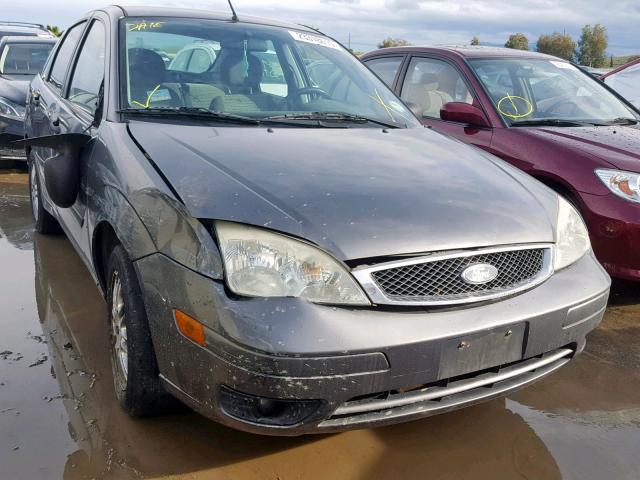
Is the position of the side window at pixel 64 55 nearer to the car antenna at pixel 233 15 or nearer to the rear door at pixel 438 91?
the car antenna at pixel 233 15

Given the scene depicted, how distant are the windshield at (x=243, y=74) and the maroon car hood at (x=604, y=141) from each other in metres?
1.15

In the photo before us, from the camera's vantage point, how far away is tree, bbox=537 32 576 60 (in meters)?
43.0

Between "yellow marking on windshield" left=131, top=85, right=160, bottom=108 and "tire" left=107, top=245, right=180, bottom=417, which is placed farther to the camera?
"yellow marking on windshield" left=131, top=85, right=160, bottom=108

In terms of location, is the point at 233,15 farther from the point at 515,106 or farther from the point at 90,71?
the point at 515,106

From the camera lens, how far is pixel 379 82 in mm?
3715

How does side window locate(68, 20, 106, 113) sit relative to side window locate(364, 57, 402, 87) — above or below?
above

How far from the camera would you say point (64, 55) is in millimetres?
4219

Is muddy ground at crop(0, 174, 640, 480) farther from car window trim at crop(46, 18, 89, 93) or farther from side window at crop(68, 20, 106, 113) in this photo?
car window trim at crop(46, 18, 89, 93)

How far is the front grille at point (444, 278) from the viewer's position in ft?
6.52

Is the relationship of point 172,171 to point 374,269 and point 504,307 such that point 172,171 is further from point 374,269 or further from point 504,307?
point 504,307

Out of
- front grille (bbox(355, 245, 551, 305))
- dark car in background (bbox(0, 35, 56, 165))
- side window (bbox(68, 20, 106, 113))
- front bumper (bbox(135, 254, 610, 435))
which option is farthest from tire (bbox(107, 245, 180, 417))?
dark car in background (bbox(0, 35, 56, 165))

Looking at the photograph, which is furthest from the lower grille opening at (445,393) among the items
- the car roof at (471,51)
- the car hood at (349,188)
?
the car roof at (471,51)

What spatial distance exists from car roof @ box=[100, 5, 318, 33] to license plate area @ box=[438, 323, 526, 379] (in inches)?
94.9

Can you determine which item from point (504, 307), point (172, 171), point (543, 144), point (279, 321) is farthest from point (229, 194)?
point (543, 144)
